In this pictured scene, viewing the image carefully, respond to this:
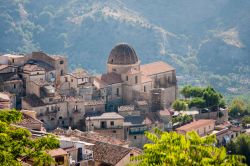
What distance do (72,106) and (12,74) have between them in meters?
6.67

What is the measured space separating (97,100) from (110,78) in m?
5.42

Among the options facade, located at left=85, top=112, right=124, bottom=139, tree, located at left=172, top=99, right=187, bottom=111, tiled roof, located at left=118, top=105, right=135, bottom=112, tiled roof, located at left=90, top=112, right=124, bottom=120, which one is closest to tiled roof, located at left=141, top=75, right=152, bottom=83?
tree, located at left=172, top=99, right=187, bottom=111

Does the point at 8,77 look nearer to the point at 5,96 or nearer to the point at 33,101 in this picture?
the point at 33,101

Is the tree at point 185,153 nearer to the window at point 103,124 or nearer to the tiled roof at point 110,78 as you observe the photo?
the window at point 103,124

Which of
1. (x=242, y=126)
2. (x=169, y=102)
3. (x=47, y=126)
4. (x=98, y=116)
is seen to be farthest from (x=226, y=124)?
(x=47, y=126)

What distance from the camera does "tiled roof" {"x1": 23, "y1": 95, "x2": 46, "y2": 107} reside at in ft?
196

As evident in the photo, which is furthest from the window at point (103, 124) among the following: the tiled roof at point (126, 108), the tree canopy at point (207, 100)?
the tree canopy at point (207, 100)

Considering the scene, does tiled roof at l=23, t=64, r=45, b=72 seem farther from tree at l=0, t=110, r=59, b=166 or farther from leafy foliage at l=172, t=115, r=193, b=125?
tree at l=0, t=110, r=59, b=166

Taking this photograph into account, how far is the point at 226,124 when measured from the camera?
7650cm

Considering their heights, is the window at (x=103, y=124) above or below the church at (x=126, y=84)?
below

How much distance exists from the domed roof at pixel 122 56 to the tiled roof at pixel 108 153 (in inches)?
1207

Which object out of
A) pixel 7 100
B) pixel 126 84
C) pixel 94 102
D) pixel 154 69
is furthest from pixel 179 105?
pixel 7 100

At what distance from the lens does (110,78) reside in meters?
71.7

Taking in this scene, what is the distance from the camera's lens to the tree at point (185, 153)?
20.8 metres
